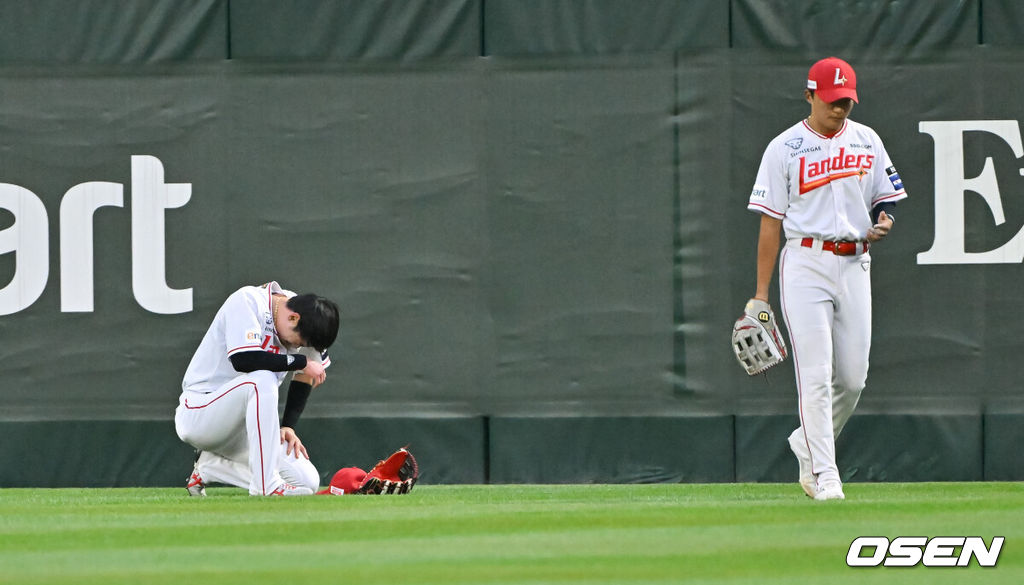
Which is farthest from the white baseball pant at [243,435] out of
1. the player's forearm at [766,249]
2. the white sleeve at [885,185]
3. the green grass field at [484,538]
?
the white sleeve at [885,185]

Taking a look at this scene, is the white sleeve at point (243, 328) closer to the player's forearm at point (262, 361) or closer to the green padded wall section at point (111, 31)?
the player's forearm at point (262, 361)

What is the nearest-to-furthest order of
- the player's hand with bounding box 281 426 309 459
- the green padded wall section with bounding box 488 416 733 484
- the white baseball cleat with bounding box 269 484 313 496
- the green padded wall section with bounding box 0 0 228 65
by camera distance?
1. the white baseball cleat with bounding box 269 484 313 496
2. the player's hand with bounding box 281 426 309 459
3. the green padded wall section with bounding box 488 416 733 484
4. the green padded wall section with bounding box 0 0 228 65

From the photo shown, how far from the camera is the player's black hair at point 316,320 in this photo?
295 inches

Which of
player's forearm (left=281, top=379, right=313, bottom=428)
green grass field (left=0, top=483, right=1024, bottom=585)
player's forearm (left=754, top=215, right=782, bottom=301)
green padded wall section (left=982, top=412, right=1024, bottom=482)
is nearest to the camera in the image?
green grass field (left=0, top=483, right=1024, bottom=585)

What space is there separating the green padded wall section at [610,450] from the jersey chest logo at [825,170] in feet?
8.85

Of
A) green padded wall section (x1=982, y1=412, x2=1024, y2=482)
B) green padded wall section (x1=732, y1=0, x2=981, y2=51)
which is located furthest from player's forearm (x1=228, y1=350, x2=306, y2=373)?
green padded wall section (x1=982, y1=412, x2=1024, y2=482)

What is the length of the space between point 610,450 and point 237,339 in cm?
284

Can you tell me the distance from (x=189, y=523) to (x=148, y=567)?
1.22 metres

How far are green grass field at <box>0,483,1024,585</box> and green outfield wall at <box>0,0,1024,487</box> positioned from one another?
1864 millimetres

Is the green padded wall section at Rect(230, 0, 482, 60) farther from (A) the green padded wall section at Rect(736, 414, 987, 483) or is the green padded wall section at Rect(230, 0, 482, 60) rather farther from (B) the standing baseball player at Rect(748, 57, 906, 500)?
(A) the green padded wall section at Rect(736, 414, 987, 483)

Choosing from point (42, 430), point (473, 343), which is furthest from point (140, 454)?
point (473, 343)

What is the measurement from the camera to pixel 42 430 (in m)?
9.59

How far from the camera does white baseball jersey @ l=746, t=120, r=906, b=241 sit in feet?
23.2

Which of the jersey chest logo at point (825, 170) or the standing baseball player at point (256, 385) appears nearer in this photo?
the jersey chest logo at point (825, 170)
